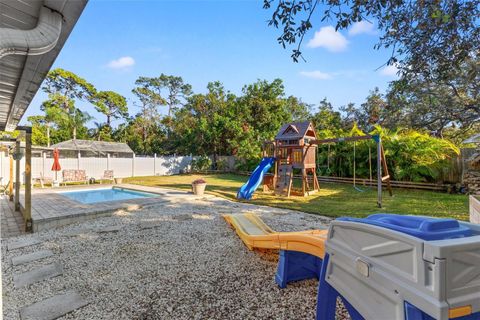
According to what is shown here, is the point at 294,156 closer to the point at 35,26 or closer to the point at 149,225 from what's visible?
the point at 149,225

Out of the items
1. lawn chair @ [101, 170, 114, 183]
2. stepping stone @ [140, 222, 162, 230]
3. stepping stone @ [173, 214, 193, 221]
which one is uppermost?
lawn chair @ [101, 170, 114, 183]

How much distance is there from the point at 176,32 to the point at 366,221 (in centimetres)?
843

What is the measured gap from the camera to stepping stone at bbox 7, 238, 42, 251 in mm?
4495

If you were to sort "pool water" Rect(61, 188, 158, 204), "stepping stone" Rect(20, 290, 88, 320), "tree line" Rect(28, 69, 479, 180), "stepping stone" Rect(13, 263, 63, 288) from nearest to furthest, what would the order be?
1. "stepping stone" Rect(20, 290, 88, 320)
2. "stepping stone" Rect(13, 263, 63, 288)
3. "pool water" Rect(61, 188, 158, 204)
4. "tree line" Rect(28, 69, 479, 180)

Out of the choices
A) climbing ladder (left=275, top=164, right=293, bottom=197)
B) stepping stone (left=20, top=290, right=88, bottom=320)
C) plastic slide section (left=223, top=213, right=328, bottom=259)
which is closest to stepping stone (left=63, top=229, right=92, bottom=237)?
stepping stone (left=20, top=290, right=88, bottom=320)

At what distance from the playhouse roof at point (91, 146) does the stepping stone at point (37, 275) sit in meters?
18.9

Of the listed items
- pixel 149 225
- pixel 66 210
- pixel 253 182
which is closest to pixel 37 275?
pixel 149 225

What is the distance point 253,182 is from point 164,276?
7.15m

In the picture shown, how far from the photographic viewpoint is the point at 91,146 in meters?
21.1

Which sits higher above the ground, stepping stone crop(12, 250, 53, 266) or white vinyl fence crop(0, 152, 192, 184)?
white vinyl fence crop(0, 152, 192, 184)

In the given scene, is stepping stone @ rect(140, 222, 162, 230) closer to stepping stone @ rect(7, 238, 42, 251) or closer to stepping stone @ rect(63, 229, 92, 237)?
stepping stone @ rect(63, 229, 92, 237)

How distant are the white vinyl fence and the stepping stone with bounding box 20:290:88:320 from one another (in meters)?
13.5

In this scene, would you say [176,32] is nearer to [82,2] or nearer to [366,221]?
[82,2]

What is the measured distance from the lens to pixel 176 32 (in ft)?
26.4
